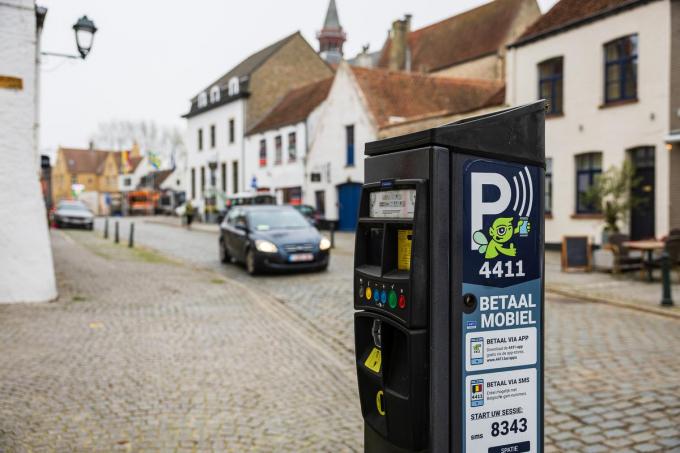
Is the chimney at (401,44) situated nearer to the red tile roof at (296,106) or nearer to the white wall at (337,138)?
the red tile roof at (296,106)

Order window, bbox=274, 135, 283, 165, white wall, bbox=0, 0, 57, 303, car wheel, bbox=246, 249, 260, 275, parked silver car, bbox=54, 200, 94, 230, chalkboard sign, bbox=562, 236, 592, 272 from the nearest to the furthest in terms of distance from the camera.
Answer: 1. white wall, bbox=0, 0, 57, 303
2. car wheel, bbox=246, 249, 260, 275
3. chalkboard sign, bbox=562, 236, 592, 272
4. parked silver car, bbox=54, 200, 94, 230
5. window, bbox=274, 135, 283, 165

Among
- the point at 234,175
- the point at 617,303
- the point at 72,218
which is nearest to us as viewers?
the point at 617,303

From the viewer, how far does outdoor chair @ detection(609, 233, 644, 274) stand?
46.8 ft

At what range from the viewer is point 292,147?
124ft

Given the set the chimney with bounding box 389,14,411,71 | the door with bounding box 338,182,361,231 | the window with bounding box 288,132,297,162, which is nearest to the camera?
the door with bounding box 338,182,361,231

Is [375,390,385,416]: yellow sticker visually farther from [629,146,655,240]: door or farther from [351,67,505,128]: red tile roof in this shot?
[351,67,505,128]: red tile roof

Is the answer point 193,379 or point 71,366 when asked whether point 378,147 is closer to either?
point 193,379

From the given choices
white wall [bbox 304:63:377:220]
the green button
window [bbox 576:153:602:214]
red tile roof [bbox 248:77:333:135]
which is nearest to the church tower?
→ red tile roof [bbox 248:77:333:135]

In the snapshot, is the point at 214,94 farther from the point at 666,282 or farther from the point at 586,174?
the point at 666,282

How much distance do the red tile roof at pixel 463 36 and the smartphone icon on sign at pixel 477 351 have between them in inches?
1496

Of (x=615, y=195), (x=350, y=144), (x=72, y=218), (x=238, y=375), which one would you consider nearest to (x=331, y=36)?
(x=350, y=144)

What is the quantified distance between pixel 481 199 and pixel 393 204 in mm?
369

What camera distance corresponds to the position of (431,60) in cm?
4459

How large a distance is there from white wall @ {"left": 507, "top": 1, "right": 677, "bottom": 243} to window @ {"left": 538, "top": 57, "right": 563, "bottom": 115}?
7.7 inches
